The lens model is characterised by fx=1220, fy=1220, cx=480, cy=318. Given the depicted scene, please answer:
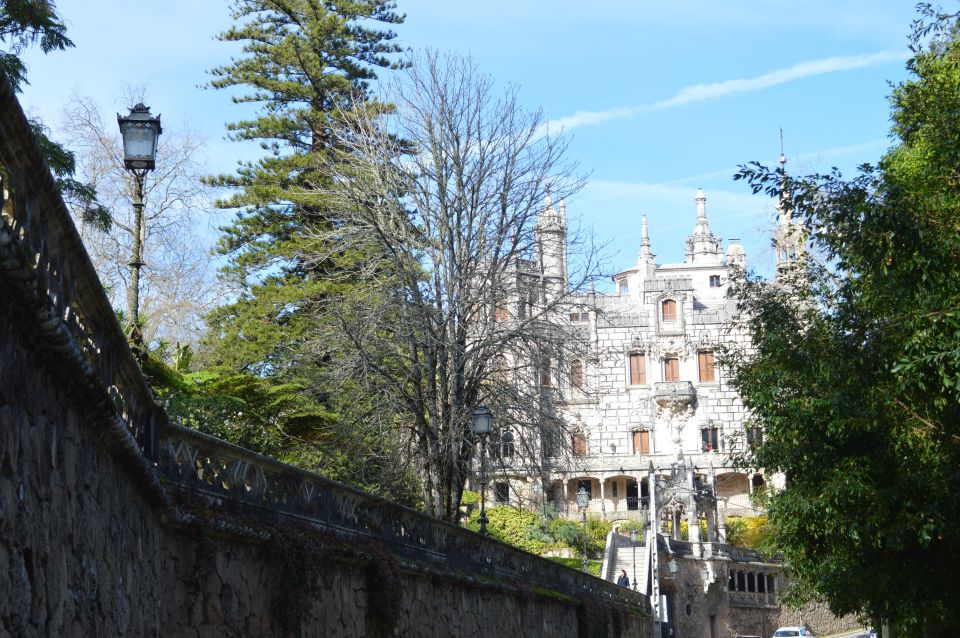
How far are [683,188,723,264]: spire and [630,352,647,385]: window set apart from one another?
25.4 metres

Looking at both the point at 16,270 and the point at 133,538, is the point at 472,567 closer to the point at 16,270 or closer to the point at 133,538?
the point at 133,538

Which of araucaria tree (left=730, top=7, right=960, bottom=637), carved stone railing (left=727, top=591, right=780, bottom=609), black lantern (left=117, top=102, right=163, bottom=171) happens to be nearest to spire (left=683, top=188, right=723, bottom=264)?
carved stone railing (left=727, top=591, right=780, bottom=609)

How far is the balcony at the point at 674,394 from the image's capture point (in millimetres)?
68875

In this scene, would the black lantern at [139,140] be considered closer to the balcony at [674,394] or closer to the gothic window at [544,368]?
the gothic window at [544,368]

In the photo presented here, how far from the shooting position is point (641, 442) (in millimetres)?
69750

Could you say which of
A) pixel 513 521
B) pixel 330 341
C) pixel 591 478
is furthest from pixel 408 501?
pixel 591 478

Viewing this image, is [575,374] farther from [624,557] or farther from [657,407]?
[657,407]

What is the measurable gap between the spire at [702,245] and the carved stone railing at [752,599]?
132 ft

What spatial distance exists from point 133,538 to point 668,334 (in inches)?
2521

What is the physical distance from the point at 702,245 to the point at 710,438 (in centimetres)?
2946

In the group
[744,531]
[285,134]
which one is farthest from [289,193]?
[744,531]

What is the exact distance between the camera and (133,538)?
7.82m

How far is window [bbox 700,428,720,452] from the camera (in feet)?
225

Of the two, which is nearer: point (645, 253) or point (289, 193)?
point (289, 193)
